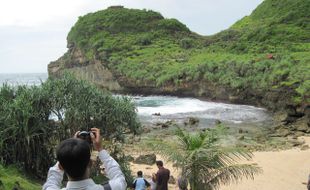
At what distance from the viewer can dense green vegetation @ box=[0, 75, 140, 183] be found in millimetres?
13180

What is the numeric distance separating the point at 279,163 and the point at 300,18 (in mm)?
50585

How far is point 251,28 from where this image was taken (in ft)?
225

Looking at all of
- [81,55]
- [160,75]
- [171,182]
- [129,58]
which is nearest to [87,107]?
[171,182]

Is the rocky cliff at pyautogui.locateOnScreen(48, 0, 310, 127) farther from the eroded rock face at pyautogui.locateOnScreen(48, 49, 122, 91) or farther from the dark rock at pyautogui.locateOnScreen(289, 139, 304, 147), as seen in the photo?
the dark rock at pyautogui.locateOnScreen(289, 139, 304, 147)

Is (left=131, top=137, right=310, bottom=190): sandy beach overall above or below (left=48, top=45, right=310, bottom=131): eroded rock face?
below

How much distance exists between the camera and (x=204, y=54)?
6544 cm

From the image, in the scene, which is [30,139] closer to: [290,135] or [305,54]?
[290,135]

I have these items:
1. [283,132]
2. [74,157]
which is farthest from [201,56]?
[74,157]

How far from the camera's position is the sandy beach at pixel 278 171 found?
55.0 feet

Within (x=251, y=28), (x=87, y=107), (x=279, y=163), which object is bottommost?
(x=279, y=163)

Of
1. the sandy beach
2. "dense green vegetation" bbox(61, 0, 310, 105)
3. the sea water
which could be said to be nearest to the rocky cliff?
"dense green vegetation" bbox(61, 0, 310, 105)

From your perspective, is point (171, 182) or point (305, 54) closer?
point (171, 182)

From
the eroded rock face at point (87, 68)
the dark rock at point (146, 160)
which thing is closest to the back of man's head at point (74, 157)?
the dark rock at point (146, 160)

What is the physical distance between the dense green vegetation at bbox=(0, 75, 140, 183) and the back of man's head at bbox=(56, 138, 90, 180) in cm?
1019
